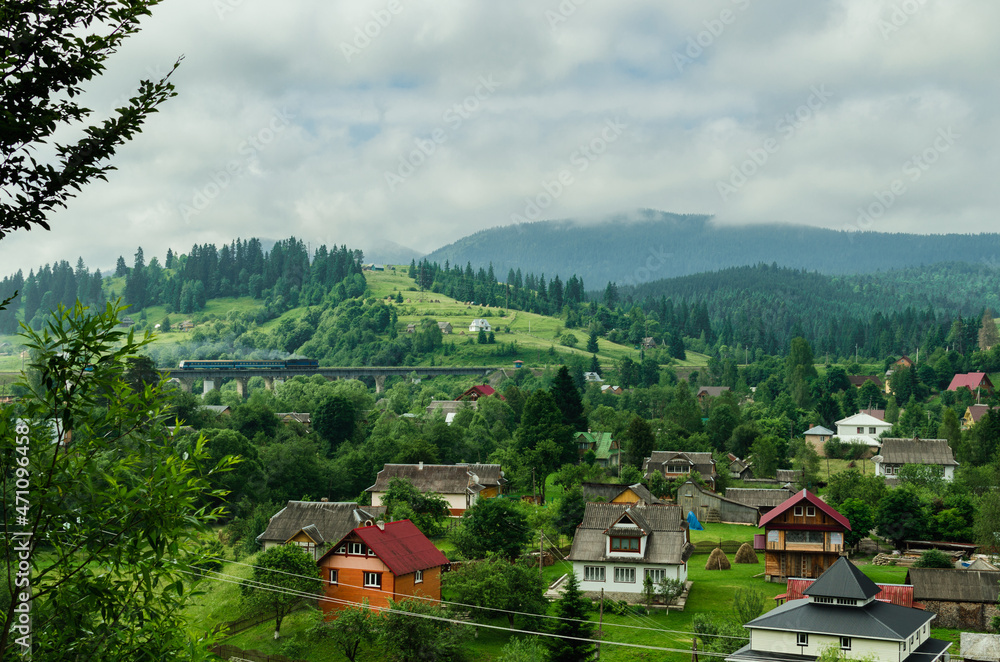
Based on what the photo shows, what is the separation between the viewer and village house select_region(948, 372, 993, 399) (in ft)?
324

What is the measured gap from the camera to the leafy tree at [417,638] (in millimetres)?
31438

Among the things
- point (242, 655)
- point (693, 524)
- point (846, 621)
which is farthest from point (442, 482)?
point (846, 621)

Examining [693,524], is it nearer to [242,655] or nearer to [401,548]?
[401,548]

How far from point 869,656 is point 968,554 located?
22223 millimetres

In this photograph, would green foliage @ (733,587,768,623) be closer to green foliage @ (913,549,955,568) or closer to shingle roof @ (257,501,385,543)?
green foliage @ (913,549,955,568)

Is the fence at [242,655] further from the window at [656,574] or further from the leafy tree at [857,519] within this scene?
the leafy tree at [857,519]

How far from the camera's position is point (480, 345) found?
146 metres

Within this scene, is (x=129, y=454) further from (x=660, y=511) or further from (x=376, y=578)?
(x=660, y=511)

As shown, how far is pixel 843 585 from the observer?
30.8 meters

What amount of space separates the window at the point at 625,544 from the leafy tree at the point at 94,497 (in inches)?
1407

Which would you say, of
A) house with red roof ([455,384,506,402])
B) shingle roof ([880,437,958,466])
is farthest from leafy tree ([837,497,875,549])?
house with red roof ([455,384,506,402])

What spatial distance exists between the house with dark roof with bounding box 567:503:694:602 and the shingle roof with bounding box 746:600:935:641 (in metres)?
10.3

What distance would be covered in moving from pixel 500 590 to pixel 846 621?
1296 centimetres

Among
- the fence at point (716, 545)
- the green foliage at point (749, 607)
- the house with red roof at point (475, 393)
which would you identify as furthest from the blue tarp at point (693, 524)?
the house with red roof at point (475, 393)
